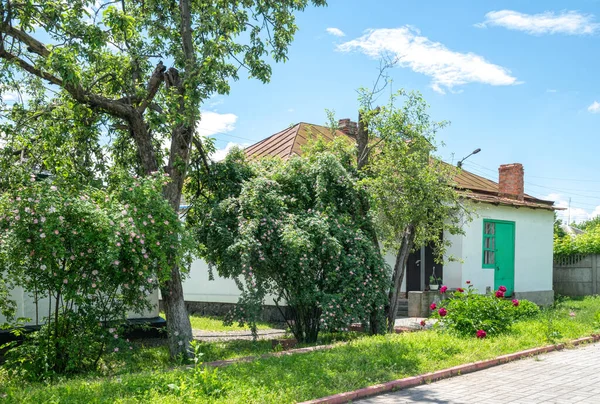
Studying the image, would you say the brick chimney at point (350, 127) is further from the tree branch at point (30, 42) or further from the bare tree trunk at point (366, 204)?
the tree branch at point (30, 42)

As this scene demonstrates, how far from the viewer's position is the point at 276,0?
40.2 feet

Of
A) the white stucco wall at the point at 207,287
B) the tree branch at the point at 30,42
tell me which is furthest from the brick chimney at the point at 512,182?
the tree branch at the point at 30,42

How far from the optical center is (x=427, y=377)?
8.31 meters

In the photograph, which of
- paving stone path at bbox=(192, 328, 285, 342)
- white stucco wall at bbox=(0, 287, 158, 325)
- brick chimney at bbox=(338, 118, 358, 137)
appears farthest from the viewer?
brick chimney at bbox=(338, 118, 358, 137)

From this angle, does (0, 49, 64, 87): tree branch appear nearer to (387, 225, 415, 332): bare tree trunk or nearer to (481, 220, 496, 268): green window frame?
(387, 225, 415, 332): bare tree trunk

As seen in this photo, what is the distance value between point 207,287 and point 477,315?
9.26m

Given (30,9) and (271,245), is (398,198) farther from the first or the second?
(30,9)

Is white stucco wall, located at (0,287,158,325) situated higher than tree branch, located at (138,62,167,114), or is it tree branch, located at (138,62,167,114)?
tree branch, located at (138,62,167,114)

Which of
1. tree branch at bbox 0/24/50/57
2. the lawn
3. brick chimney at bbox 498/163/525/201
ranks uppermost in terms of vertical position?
tree branch at bbox 0/24/50/57

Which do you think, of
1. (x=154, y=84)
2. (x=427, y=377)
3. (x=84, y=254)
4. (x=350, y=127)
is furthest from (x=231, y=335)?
(x=350, y=127)

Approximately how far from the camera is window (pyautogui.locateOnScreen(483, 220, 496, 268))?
1853 cm

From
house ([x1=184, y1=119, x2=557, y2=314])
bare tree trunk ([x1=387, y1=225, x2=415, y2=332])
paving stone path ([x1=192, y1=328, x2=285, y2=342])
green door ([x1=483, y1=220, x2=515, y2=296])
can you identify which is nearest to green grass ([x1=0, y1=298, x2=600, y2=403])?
bare tree trunk ([x1=387, y1=225, x2=415, y2=332])

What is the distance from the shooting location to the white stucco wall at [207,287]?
17.7 meters

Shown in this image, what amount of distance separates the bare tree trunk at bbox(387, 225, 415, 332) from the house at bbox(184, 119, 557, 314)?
3664 mm
